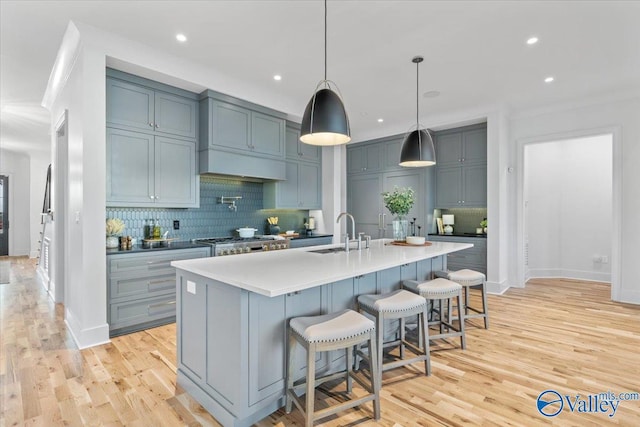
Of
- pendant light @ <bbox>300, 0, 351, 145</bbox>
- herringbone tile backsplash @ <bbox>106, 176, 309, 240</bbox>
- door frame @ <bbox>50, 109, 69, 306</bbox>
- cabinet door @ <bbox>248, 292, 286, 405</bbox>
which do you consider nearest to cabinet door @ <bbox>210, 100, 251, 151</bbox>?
herringbone tile backsplash @ <bbox>106, 176, 309, 240</bbox>

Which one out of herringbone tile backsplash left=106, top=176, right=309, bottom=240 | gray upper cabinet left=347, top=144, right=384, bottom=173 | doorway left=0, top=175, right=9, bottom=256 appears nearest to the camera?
herringbone tile backsplash left=106, top=176, right=309, bottom=240

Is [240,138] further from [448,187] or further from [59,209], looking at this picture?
[448,187]

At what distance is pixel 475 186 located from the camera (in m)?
5.47

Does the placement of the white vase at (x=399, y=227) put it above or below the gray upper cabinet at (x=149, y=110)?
below

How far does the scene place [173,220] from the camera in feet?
13.8

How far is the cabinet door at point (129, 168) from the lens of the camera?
3.37m

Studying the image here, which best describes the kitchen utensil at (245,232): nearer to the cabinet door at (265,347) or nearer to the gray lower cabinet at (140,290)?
the gray lower cabinet at (140,290)

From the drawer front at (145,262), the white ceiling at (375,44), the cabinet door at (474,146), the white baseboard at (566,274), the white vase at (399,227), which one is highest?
the white ceiling at (375,44)

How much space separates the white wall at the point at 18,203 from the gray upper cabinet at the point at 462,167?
1085 cm

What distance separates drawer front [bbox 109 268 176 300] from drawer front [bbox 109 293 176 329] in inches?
2.7

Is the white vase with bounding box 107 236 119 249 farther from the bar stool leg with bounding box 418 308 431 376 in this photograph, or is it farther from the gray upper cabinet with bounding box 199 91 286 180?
the bar stool leg with bounding box 418 308 431 376

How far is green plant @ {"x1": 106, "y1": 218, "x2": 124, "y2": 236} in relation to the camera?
348 cm

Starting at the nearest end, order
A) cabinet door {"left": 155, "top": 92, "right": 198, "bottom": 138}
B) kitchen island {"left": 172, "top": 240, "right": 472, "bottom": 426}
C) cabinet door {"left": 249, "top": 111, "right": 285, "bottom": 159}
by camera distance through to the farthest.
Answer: kitchen island {"left": 172, "top": 240, "right": 472, "bottom": 426} → cabinet door {"left": 155, "top": 92, "right": 198, "bottom": 138} → cabinet door {"left": 249, "top": 111, "right": 285, "bottom": 159}

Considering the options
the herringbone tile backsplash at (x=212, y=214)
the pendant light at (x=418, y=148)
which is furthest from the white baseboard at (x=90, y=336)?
the pendant light at (x=418, y=148)
